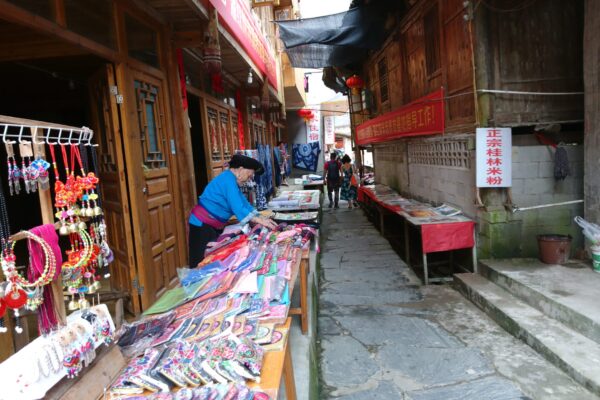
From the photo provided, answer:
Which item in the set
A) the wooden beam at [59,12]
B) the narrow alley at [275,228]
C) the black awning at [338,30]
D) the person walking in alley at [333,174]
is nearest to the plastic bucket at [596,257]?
the narrow alley at [275,228]

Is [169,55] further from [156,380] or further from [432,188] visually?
[432,188]

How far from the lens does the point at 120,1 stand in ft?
15.2

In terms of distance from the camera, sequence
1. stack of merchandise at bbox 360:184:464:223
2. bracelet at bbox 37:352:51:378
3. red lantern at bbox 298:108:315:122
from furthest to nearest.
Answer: red lantern at bbox 298:108:315:122, stack of merchandise at bbox 360:184:464:223, bracelet at bbox 37:352:51:378


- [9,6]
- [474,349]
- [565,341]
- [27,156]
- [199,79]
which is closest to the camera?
[27,156]

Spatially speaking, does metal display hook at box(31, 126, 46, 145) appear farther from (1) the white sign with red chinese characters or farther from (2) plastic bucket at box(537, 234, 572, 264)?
(2) plastic bucket at box(537, 234, 572, 264)

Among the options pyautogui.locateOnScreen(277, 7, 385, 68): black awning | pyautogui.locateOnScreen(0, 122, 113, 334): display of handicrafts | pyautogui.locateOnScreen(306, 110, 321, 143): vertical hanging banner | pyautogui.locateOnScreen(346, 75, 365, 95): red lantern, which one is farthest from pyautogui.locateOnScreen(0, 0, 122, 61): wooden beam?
pyautogui.locateOnScreen(306, 110, 321, 143): vertical hanging banner

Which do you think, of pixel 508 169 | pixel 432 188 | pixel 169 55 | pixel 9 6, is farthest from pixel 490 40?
pixel 9 6

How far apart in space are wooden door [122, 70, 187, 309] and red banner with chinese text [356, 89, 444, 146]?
14.2ft

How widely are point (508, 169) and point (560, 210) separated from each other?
3.56ft

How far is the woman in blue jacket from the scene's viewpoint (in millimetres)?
4547

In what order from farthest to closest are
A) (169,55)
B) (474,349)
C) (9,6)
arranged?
(169,55) < (474,349) < (9,6)

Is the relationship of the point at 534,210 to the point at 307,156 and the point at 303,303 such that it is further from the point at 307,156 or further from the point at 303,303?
the point at 307,156

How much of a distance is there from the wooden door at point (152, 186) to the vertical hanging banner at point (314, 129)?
19.3 metres

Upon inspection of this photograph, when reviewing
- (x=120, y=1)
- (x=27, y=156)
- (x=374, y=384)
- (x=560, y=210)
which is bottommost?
(x=374, y=384)
